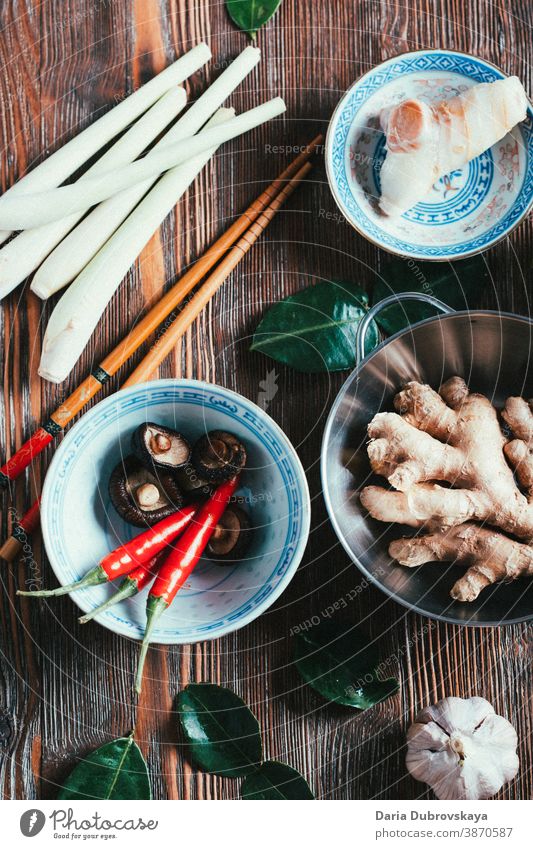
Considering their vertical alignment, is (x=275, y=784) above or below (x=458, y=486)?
below

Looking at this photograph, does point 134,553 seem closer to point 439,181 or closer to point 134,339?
point 134,339

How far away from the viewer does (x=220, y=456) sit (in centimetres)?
81

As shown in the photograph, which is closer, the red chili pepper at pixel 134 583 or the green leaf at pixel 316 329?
the red chili pepper at pixel 134 583

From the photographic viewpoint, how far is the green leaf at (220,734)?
864 mm

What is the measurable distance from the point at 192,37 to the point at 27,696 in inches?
33.6

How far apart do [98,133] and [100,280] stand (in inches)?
7.4

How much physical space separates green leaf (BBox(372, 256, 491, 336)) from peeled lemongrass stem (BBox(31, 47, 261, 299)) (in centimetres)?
30

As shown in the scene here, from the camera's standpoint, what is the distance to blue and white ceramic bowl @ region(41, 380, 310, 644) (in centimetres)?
77

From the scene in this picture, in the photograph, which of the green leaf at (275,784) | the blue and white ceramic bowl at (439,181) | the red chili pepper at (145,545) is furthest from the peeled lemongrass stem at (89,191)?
the green leaf at (275,784)

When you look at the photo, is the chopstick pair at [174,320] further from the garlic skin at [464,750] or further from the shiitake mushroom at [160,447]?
the garlic skin at [464,750]

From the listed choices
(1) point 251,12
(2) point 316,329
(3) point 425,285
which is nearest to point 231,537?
(2) point 316,329

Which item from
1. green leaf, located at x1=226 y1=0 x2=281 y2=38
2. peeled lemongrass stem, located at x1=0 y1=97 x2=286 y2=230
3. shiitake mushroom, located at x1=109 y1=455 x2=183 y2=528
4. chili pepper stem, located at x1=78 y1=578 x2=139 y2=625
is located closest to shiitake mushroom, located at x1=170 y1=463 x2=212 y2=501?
shiitake mushroom, located at x1=109 y1=455 x2=183 y2=528

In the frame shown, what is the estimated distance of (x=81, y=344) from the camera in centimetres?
88
